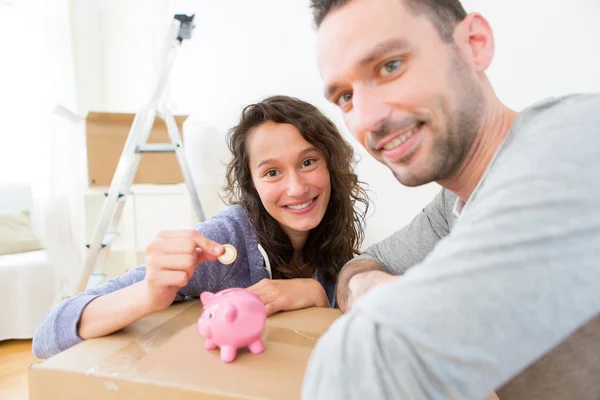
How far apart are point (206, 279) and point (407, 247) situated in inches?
17.7

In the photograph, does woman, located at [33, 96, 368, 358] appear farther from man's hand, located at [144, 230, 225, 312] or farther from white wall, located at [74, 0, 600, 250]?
white wall, located at [74, 0, 600, 250]

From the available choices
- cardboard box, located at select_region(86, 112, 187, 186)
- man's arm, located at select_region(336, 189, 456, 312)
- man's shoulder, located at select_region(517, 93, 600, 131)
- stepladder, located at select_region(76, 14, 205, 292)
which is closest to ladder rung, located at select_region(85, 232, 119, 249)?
stepladder, located at select_region(76, 14, 205, 292)

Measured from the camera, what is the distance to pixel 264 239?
111 centimetres

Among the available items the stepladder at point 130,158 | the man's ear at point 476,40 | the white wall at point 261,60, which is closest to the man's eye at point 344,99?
the man's ear at point 476,40

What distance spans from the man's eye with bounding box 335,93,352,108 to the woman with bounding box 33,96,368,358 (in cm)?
30

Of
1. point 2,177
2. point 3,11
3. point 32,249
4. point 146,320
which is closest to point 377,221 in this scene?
point 146,320

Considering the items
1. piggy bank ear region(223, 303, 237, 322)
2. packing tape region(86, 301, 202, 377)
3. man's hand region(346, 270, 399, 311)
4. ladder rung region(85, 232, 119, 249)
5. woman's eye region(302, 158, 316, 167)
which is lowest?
ladder rung region(85, 232, 119, 249)

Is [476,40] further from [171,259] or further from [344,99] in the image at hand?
[171,259]

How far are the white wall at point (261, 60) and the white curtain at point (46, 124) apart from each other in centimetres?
26

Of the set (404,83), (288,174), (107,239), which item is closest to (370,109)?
(404,83)

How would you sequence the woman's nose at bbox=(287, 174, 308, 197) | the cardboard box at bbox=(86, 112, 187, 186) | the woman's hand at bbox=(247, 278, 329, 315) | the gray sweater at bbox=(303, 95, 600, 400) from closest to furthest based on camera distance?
the gray sweater at bbox=(303, 95, 600, 400) → the woman's hand at bbox=(247, 278, 329, 315) → the woman's nose at bbox=(287, 174, 308, 197) → the cardboard box at bbox=(86, 112, 187, 186)

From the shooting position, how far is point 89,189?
87.0 inches

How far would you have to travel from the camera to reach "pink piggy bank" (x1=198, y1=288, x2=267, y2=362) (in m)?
0.56

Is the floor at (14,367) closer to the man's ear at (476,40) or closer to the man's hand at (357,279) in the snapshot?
the man's hand at (357,279)
